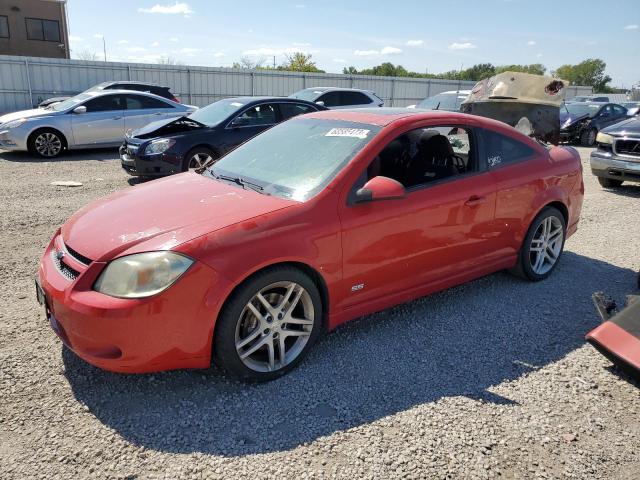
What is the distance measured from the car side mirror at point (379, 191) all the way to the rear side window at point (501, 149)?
1313 millimetres

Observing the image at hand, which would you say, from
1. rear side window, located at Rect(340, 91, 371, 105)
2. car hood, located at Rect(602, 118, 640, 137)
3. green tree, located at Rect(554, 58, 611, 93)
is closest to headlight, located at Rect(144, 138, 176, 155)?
rear side window, located at Rect(340, 91, 371, 105)

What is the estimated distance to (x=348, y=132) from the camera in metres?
3.64

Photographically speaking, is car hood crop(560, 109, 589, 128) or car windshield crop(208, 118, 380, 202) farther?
car hood crop(560, 109, 589, 128)

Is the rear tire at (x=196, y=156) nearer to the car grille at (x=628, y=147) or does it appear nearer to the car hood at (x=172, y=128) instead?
the car hood at (x=172, y=128)

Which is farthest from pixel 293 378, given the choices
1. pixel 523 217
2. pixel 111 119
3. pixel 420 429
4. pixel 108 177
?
pixel 111 119

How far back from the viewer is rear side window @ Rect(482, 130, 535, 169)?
4168 mm

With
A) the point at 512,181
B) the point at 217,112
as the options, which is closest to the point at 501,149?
the point at 512,181

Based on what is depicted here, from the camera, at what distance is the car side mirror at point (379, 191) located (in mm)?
3178

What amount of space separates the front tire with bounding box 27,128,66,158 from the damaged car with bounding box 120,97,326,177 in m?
3.18

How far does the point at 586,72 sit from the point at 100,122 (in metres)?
97.9

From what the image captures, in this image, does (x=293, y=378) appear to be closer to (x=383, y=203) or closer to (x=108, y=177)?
(x=383, y=203)

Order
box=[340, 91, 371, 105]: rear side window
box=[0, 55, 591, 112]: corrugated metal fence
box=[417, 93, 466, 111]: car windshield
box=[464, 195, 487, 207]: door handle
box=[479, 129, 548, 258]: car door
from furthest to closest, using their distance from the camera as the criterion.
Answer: box=[0, 55, 591, 112]: corrugated metal fence → box=[417, 93, 466, 111]: car windshield → box=[340, 91, 371, 105]: rear side window → box=[479, 129, 548, 258]: car door → box=[464, 195, 487, 207]: door handle

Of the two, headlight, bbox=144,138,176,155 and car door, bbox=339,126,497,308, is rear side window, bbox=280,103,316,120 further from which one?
car door, bbox=339,126,497,308

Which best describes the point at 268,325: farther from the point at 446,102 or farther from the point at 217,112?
the point at 446,102
